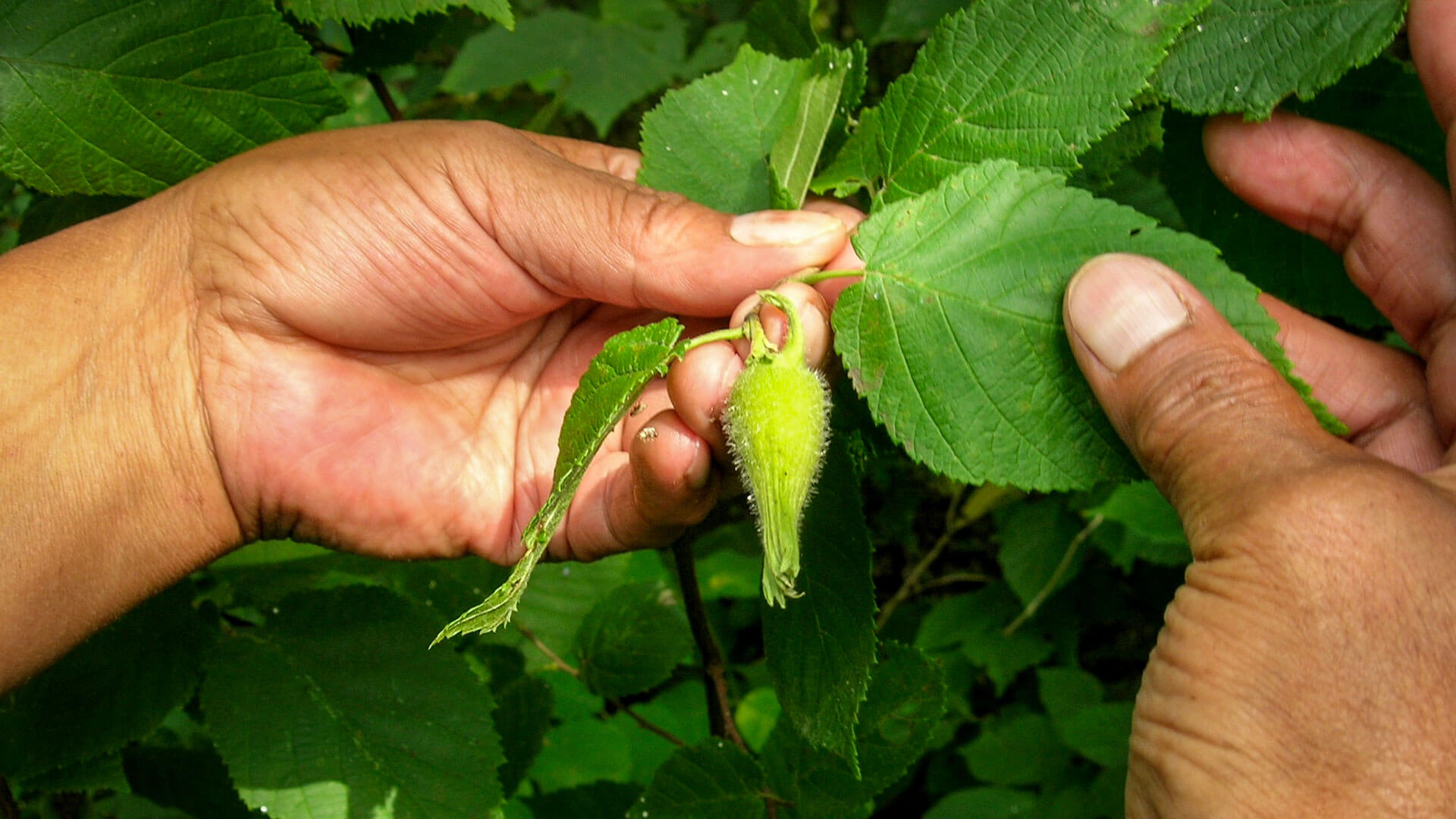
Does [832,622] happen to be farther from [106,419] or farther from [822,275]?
[106,419]

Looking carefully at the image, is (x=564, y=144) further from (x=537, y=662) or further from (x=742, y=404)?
(x=537, y=662)

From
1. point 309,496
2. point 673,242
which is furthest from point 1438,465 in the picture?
point 309,496

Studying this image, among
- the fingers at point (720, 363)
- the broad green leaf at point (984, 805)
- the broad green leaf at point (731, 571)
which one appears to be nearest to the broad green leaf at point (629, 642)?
the broad green leaf at point (731, 571)

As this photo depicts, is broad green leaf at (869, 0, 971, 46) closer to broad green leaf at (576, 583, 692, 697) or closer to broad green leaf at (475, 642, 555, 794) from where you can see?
broad green leaf at (576, 583, 692, 697)

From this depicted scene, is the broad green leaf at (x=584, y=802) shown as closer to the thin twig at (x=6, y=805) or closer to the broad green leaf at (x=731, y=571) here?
the broad green leaf at (x=731, y=571)

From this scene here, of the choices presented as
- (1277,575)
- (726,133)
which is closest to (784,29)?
(726,133)

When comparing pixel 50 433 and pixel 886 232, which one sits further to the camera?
pixel 50 433

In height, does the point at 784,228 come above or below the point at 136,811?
above
